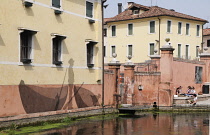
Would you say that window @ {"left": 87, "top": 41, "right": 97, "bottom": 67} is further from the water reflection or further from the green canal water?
the water reflection

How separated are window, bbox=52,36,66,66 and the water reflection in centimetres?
362

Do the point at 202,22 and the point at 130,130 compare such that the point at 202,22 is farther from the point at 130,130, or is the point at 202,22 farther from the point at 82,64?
the point at 130,130

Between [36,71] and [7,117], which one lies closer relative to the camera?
[7,117]

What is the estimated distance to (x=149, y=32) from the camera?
41.3m

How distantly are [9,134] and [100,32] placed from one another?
1035cm

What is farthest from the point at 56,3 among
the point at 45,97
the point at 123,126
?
the point at 123,126

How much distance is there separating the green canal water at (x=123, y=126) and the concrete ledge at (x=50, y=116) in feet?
1.13

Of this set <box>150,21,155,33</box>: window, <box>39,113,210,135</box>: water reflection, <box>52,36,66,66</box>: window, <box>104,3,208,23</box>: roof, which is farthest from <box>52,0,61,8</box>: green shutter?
<box>150,21,155,33</box>: window

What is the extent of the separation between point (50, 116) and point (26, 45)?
13.5ft

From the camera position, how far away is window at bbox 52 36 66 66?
19703 mm

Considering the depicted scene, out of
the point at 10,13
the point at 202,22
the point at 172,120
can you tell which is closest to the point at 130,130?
the point at 172,120

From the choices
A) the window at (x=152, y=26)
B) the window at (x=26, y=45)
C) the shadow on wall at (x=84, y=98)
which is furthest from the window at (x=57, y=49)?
the window at (x=152, y=26)

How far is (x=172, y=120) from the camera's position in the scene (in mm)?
21781

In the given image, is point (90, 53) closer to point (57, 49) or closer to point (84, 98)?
point (84, 98)
